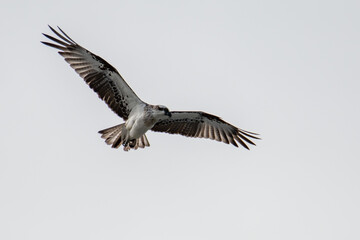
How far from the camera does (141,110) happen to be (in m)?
19.6

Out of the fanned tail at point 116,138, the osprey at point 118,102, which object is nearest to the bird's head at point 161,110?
the osprey at point 118,102

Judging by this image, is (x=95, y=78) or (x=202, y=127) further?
(x=202, y=127)

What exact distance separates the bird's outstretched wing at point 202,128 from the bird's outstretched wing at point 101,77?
1256 mm

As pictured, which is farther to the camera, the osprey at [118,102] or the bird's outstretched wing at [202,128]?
the bird's outstretched wing at [202,128]

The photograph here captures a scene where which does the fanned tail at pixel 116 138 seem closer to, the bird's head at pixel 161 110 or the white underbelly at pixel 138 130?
the white underbelly at pixel 138 130

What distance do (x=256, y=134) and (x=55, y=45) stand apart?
6.28 meters

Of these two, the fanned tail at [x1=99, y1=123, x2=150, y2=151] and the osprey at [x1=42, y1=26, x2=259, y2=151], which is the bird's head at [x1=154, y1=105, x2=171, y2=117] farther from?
the fanned tail at [x1=99, y1=123, x2=150, y2=151]

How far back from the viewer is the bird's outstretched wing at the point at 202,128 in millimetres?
20734

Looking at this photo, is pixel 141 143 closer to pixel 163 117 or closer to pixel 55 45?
pixel 163 117

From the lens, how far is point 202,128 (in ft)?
70.3

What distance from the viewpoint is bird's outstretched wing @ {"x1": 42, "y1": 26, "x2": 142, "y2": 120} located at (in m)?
19.6

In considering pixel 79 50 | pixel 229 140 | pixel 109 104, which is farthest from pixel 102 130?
pixel 229 140

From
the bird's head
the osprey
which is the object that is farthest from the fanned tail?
the bird's head

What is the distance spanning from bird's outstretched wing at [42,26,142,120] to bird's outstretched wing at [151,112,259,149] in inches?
49.5
